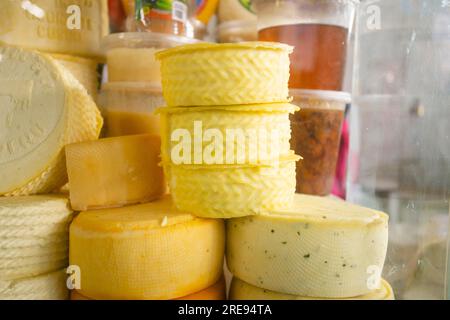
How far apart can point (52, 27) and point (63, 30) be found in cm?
4

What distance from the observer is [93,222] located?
0.92 metres

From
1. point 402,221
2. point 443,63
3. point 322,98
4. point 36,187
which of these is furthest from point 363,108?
point 36,187

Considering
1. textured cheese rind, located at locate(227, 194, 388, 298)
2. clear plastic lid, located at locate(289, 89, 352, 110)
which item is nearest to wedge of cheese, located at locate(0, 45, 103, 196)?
textured cheese rind, located at locate(227, 194, 388, 298)

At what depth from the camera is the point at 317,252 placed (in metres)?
0.88

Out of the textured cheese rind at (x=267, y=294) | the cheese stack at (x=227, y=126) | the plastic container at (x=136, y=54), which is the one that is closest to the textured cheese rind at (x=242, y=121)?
the cheese stack at (x=227, y=126)

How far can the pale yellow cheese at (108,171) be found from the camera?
1006 mm

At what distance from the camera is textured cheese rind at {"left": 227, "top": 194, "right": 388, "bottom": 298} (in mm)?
876

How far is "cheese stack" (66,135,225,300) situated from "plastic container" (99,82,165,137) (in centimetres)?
23

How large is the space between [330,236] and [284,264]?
12 centimetres

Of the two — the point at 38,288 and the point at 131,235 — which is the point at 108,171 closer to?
the point at 131,235

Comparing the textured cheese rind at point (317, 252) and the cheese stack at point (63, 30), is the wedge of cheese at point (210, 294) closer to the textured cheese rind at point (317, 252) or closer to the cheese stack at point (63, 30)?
the textured cheese rind at point (317, 252)

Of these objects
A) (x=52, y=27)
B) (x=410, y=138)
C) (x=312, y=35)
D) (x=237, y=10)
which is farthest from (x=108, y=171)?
(x=237, y=10)
